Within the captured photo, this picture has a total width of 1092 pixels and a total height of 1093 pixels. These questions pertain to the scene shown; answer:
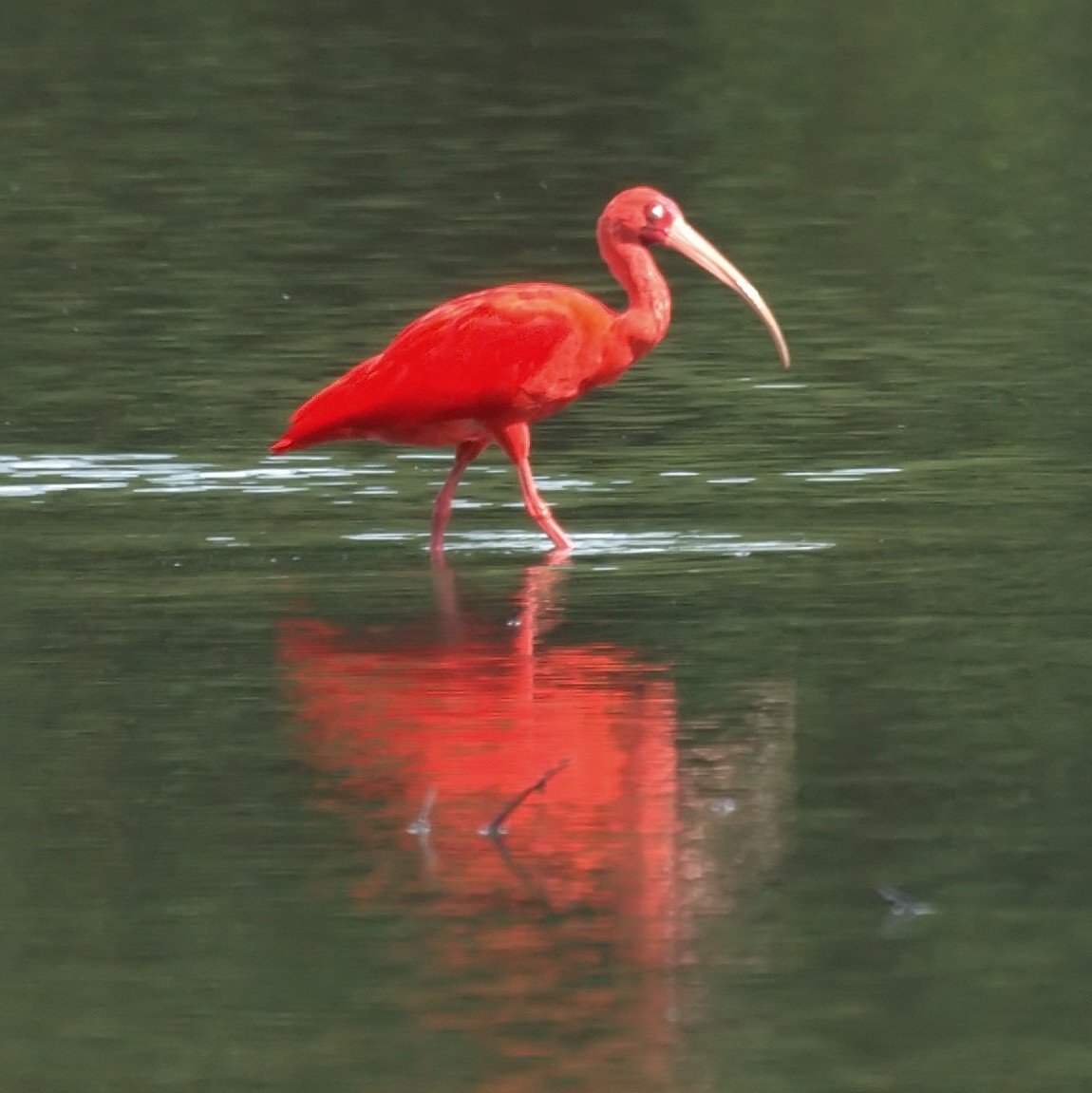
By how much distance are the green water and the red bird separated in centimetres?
30

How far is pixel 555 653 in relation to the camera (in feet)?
30.3

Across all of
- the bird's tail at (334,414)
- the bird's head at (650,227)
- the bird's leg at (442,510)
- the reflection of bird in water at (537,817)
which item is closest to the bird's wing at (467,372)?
the bird's tail at (334,414)

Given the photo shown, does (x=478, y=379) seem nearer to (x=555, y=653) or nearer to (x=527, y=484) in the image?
(x=527, y=484)

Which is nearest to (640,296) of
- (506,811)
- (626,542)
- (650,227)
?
(650,227)

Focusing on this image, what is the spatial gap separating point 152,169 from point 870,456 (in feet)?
31.1

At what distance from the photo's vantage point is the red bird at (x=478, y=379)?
37.1ft

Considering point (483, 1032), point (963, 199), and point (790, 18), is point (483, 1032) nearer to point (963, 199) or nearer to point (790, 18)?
point (963, 199)

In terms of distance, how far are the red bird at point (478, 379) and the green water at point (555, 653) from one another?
1.00 feet

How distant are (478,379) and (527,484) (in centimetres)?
41

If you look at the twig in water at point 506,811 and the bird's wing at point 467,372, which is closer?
the twig in water at point 506,811

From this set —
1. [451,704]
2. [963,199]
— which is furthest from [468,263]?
[451,704]

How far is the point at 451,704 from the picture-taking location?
28.1ft

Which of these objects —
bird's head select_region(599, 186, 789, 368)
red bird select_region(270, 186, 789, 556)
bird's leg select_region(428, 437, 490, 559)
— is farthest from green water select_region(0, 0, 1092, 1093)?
bird's head select_region(599, 186, 789, 368)

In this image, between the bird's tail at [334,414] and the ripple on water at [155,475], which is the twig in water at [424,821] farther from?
the ripple on water at [155,475]
